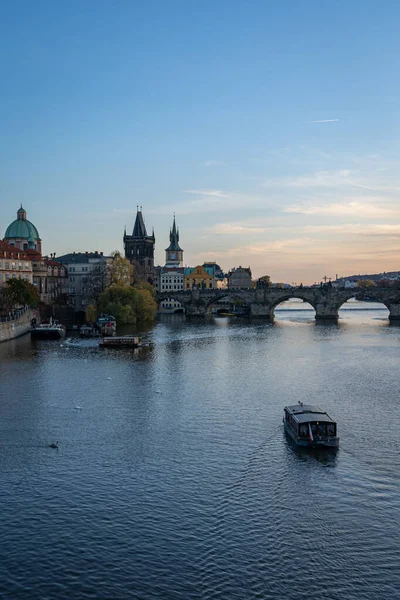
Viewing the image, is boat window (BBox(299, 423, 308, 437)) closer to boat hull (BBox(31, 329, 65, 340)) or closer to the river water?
the river water

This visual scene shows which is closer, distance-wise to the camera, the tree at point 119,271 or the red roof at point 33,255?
the tree at point 119,271

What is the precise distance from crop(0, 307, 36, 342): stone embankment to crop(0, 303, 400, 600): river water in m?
33.6

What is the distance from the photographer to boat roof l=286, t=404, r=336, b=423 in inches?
1688

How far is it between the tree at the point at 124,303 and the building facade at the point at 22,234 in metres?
44.1

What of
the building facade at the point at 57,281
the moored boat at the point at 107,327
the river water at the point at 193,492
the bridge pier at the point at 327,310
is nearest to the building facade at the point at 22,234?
the building facade at the point at 57,281

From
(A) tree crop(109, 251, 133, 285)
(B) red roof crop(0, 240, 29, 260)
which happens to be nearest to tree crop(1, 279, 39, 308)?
(B) red roof crop(0, 240, 29, 260)

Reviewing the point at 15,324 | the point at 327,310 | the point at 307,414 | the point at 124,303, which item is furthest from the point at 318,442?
the point at 327,310

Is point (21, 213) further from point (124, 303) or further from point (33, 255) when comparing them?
point (124, 303)

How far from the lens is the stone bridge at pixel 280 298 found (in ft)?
531

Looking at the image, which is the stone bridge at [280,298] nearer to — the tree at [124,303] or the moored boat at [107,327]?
the tree at [124,303]

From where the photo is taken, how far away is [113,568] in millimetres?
26234

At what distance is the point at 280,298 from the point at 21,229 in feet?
227

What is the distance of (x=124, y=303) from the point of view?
130875 millimetres

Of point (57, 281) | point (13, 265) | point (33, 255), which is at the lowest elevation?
point (57, 281)
